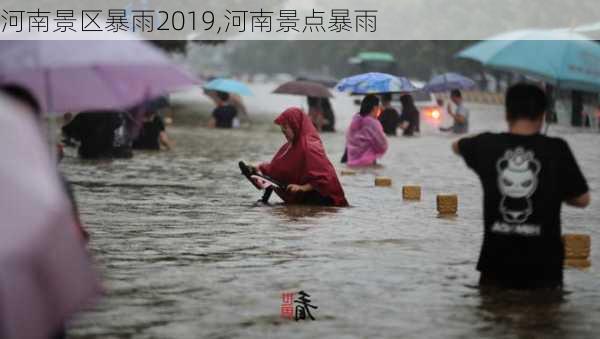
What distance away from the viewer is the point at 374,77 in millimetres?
18406

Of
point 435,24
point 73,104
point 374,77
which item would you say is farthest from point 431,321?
point 435,24

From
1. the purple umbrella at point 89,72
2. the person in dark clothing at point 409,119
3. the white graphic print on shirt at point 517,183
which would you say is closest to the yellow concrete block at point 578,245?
the white graphic print on shirt at point 517,183

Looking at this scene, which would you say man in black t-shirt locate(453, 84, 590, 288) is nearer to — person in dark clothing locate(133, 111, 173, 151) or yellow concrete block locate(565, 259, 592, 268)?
yellow concrete block locate(565, 259, 592, 268)

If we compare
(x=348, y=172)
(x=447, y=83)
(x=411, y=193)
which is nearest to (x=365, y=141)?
(x=348, y=172)

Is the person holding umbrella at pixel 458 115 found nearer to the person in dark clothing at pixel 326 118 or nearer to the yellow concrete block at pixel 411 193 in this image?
the person in dark clothing at pixel 326 118

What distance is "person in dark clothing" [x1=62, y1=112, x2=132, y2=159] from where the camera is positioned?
22766mm

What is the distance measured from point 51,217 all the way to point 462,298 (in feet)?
15.5

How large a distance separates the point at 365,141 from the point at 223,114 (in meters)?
15.1

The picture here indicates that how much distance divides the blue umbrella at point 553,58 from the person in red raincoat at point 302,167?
3658 millimetres

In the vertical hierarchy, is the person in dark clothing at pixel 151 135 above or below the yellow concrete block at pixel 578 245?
above

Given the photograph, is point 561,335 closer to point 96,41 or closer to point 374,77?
point 96,41

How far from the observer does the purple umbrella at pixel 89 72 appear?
6.00m

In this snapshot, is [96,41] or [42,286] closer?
[42,286]

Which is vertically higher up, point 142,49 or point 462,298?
point 142,49
